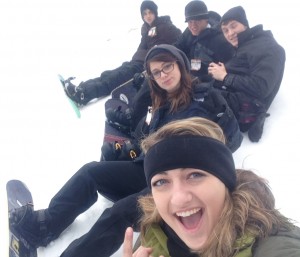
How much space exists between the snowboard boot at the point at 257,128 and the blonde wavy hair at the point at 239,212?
195 cm

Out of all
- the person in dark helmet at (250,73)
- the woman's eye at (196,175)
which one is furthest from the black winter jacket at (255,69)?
the woman's eye at (196,175)

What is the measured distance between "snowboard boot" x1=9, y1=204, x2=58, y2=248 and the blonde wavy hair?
1554mm

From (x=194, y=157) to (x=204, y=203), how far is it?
0.68 ft

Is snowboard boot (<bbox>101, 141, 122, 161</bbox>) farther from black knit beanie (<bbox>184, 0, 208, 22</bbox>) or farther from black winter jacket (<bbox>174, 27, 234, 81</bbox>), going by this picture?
black knit beanie (<bbox>184, 0, 208, 22</bbox>)

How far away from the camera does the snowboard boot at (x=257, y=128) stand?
3.40 metres

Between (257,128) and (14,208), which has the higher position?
(14,208)

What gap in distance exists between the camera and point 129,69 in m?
5.01

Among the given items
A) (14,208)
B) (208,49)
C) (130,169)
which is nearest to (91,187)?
(130,169)

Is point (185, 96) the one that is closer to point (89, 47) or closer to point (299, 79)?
point (299, 79)

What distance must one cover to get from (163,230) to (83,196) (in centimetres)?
128

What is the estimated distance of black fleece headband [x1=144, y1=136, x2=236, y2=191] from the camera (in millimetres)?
1448

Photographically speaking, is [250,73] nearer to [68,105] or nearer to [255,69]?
[255,69]

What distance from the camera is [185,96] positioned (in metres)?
2.80

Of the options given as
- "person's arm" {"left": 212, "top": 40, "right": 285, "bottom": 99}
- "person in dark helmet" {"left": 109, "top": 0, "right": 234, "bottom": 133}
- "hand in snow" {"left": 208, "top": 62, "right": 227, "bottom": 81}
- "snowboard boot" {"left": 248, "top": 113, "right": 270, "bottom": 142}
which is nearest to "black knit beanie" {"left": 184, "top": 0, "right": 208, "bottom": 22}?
"person in dark helmet" {"left": 109, "top": 0, "right": 234, "bottom": 133}
